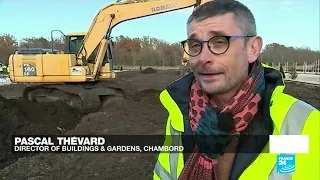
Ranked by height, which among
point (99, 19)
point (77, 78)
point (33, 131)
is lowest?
point (33, 131)

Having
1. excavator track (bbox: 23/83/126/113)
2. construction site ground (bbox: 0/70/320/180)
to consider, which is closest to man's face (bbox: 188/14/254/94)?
construction site ground (bbox: 0/70/320/180)

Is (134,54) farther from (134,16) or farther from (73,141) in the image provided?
(73,141)

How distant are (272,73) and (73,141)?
6449 mm

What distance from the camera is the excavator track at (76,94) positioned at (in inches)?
461

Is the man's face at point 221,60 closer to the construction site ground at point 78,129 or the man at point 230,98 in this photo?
the man at point 230,98

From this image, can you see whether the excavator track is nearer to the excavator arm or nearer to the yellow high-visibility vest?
the excavator arm

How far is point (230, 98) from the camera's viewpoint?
5.30 feet

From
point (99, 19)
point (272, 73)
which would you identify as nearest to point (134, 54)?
point (99, 19)

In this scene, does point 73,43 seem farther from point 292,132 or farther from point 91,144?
point 292,132

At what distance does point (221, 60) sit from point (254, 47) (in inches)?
7.4

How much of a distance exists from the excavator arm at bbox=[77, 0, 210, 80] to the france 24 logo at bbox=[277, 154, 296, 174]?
11403 millimetres

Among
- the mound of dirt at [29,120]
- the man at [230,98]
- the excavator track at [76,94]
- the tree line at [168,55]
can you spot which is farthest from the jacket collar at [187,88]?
the tree line at [168,55]

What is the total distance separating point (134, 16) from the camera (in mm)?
12664

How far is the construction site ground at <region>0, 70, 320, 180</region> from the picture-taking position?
17.7ft
